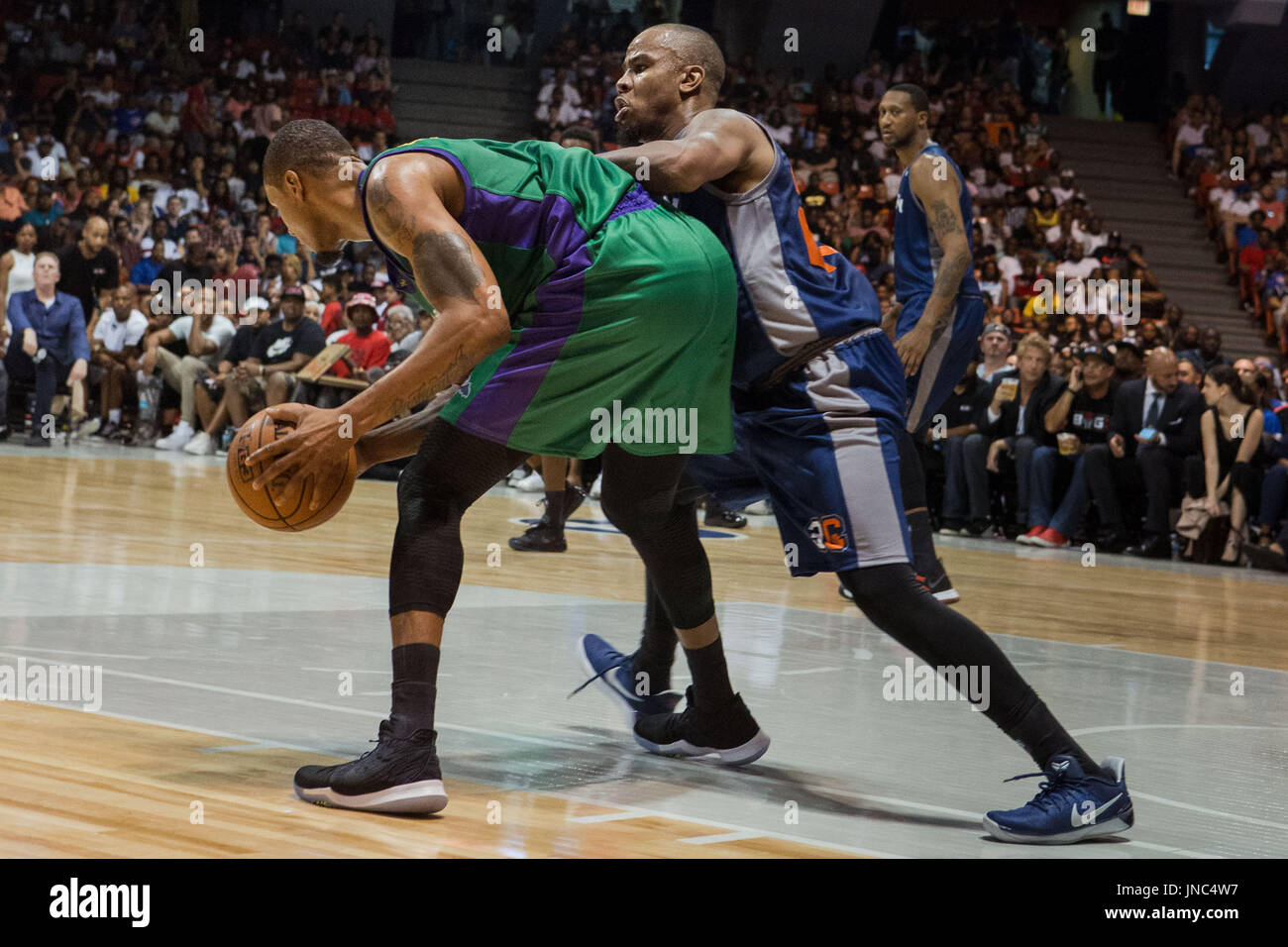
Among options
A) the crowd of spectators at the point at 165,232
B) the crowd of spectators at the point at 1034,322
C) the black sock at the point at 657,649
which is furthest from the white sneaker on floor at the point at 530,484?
the black sock at the point at 657,649

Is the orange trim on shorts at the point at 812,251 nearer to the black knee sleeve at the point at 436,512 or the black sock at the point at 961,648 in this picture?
the black sock at the point at 961,648

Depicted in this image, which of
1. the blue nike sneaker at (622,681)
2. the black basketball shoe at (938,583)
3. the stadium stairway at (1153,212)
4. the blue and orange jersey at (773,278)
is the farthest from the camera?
the stadium stairway at (1153,212)

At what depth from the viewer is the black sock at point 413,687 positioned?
2986 mm

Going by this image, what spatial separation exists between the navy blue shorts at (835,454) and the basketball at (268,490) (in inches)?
35.6

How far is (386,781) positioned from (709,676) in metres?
0.98

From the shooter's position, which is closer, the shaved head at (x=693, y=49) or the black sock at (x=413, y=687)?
the black sock at (x=413, y=687)

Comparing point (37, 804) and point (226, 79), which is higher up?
point (226, 79)

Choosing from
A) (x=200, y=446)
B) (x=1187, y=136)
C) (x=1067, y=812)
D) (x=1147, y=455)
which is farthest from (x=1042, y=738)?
(x=1187, y=136)

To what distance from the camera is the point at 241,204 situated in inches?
723

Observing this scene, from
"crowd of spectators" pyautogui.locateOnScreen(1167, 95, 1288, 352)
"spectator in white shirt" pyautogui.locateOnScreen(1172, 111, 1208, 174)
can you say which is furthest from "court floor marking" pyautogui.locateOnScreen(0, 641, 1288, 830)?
"spectator in white shirt" pyautogui.locateOnScreen(1172, 111, 1208, 174)

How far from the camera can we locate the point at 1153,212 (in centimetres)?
2183
